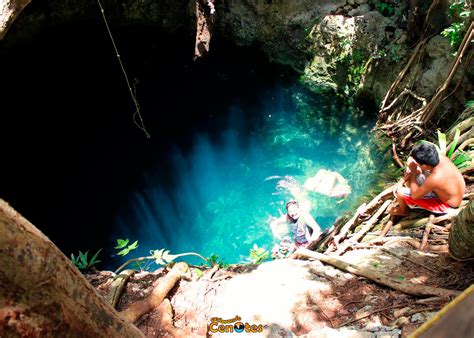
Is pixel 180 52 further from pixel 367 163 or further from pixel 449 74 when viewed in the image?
pixel 449 74

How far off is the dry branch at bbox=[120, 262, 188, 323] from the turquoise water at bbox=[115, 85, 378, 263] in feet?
9.63

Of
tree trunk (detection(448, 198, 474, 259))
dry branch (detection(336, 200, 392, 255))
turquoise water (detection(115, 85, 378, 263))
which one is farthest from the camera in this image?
turquoise water (detection(115, 85, 378, 263))

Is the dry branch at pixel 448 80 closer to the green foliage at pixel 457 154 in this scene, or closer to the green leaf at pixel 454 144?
the green foliage at pixel 457 154

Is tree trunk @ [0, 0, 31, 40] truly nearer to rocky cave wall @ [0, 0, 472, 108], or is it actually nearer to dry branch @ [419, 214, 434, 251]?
dry branch @ [419, 214, 434, 251]

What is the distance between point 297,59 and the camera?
905 centimetres

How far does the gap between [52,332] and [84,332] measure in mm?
113

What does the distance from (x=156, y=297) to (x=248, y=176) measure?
175 inches

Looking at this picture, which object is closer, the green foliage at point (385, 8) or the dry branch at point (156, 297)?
the dry branch at point (156, 297)

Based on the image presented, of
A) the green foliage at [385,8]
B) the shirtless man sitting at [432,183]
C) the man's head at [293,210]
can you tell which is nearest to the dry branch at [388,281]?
the shirtless man sitting at [432,183]

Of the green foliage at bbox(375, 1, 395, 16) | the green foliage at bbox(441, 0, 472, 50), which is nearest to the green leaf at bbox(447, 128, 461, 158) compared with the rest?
the green foliage at bbox(441, 0, 472, 50)

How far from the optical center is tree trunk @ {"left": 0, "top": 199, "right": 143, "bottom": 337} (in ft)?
2.55

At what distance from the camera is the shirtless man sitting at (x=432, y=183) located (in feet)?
10.9

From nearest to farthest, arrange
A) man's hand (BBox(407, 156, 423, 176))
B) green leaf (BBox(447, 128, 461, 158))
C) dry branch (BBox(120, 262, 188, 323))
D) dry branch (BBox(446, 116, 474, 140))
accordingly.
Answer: dry branch (BBox(120, 262, 188, 323)), man's hand (BBox(407, 156, 423, 176)), green leaf (BBox(447, 128, 461, 158)), dry branch (BBox(446, 116, 474, 140))

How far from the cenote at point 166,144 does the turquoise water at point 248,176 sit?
24mm
